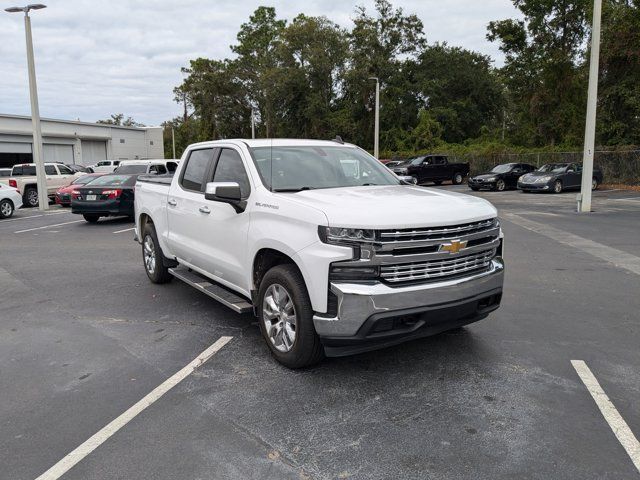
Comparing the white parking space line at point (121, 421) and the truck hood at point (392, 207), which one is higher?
the truck hood at point (392, 207)

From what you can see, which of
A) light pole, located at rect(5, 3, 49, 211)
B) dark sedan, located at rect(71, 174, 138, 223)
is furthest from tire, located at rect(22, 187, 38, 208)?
dark sedan, located at rect(71, 174, 138, 223)

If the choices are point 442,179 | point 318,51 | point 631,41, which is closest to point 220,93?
point 318,51

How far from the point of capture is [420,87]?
160 ft

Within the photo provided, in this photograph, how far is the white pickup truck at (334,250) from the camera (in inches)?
155

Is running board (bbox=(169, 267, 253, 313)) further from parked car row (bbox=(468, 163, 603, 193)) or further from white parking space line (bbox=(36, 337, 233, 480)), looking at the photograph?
parked car row (bbox=(468, 163, 603, 193))

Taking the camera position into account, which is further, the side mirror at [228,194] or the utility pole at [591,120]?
→ the utility pole at [591,120]

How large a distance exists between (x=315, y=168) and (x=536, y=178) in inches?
932

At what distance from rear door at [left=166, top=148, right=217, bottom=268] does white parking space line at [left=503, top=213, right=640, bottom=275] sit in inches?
255

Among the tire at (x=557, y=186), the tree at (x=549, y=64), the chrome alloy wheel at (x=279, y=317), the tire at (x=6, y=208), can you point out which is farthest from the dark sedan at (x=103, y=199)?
the tree at (x=549, y=64)

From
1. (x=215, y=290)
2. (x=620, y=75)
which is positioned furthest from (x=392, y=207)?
(x=620, y=75)

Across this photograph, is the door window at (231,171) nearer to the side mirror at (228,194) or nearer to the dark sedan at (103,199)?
the side mirror at (228,194)

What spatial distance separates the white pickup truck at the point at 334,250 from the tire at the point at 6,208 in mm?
15033

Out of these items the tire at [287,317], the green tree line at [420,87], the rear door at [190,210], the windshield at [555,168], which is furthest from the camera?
the green tree line at [420,87]

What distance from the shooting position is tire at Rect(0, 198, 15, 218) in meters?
18.0
